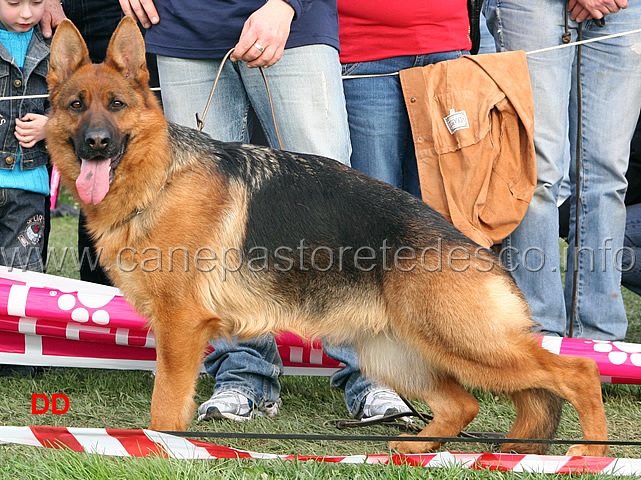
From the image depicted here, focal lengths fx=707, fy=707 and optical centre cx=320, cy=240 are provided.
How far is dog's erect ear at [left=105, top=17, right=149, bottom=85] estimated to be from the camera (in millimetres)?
2861

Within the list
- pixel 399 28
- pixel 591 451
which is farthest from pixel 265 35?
pixel 591 451

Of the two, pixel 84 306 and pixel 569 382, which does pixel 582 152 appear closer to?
pixel 569 382

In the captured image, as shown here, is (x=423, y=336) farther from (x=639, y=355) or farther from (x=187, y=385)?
(x=639, y=355)

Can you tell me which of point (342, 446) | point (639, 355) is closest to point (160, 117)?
point (342, 446)

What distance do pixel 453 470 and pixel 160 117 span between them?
1820mm

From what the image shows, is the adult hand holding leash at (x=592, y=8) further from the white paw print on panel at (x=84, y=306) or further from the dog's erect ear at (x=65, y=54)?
the white paw print on panel at (x=84, y=306)

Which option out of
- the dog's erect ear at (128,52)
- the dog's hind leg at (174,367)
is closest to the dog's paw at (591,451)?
the dog's hind leg at (174,367)

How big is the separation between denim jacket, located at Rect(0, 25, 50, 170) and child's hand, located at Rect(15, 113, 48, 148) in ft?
0.17

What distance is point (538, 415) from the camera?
2.96m

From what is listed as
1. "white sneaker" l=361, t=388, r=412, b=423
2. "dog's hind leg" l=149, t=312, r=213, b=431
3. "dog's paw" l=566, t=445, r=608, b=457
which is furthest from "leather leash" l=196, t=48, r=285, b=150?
"dog's paw" l=566, t=445, r=608, b=457

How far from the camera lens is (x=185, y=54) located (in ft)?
11.1

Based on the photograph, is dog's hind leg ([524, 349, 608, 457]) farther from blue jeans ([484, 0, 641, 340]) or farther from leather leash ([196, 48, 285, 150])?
leather leash ([196, 48, 285, 150])

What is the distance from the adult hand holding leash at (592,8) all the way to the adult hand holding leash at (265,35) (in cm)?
182

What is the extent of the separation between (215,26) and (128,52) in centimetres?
56
